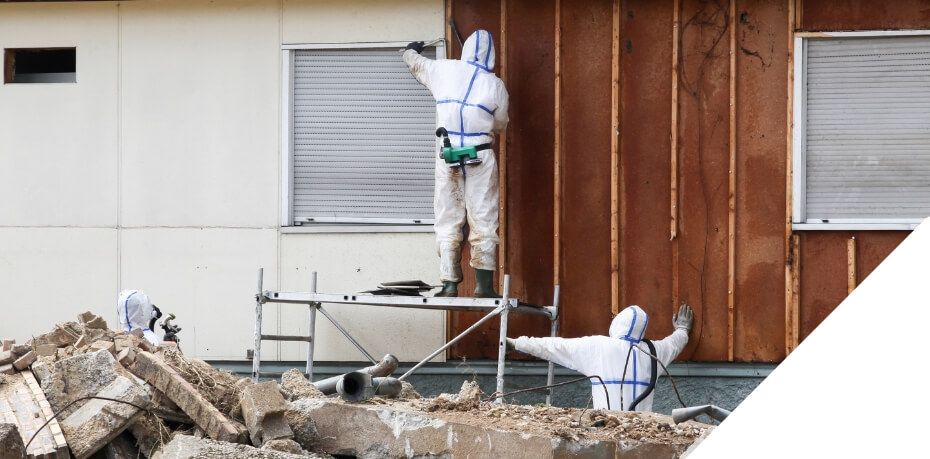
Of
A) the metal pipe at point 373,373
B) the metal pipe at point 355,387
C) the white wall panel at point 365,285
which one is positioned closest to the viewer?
the metal pipe at point 355,387

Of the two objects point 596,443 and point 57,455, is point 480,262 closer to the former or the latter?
point 596,443

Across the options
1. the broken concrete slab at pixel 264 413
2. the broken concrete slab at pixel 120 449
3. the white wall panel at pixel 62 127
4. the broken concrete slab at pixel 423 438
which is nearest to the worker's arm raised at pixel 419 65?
the white wall panel at pixel 62 127

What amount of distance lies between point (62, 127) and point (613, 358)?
210 inches

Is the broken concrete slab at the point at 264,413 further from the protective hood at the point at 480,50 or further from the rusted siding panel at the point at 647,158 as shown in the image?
the rusted siding panel at the point at 647,158

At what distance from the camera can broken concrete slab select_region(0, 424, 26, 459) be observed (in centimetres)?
598

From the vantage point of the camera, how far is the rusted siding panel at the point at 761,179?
33.7 ft

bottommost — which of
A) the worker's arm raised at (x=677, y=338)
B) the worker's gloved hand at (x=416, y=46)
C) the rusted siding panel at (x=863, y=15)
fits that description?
the worker's arm raised at (x=677, y=338)

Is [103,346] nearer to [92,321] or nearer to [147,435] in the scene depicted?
[92,321]

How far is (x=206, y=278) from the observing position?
10.9 meters

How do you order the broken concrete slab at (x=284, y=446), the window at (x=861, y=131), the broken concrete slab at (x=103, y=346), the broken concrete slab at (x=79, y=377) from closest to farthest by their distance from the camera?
1. the broken concrete slab at (x=284, y=446)
2. the broken concrete slab at (x=79, y=377)
3. the broken concrete slab at (x=103, y=346)
4. the window at (x=861, y=131)

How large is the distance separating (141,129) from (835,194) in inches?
233

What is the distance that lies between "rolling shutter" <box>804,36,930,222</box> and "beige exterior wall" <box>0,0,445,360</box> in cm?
321

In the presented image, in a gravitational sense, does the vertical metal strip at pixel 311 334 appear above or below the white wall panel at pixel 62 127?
below

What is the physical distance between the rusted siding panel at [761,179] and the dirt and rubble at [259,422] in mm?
3326
